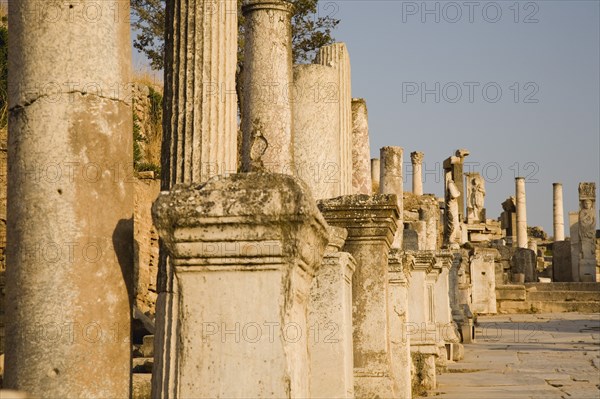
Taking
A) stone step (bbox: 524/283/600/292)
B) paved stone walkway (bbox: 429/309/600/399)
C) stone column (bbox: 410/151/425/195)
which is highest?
stone column (bbox: 410/151/425/195)

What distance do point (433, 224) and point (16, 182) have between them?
1812cm

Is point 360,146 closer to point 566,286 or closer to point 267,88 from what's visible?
point 267,88

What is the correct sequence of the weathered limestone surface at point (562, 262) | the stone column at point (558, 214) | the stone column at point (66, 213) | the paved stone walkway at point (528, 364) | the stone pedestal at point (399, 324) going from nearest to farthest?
the stone column at point (66, 213) → the stone pedestal at point (399, 324) → the paved stone walkway at point (528, 364) → the weathered limestone surface at point (562, 262) → the stone column at point (558, 214)

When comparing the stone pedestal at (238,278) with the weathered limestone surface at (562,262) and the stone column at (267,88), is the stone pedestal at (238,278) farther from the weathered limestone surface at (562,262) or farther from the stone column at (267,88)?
the weathered limestone surface at (562,262)

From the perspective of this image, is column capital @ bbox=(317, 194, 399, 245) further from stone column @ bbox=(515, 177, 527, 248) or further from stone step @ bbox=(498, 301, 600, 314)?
stone column @ bbox=(515, 177, 527, 248)

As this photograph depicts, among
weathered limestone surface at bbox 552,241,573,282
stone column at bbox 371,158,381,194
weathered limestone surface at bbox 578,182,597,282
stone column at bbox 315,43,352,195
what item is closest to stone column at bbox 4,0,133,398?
stone column at bbox 315,43,352,195

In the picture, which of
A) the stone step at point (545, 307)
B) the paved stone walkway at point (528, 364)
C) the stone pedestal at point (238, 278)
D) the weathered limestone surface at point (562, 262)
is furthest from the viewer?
the weathered limestone surface at point (562, 262)

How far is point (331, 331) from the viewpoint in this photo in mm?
6348

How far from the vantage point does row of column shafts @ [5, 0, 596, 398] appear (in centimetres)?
393

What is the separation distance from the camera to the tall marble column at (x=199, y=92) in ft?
19.9

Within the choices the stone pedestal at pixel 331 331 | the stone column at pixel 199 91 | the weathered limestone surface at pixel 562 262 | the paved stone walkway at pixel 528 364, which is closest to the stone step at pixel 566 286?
the weathered limestone surface at pixel 562 262

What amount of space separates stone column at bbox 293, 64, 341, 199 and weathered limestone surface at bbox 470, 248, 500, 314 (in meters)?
20.9

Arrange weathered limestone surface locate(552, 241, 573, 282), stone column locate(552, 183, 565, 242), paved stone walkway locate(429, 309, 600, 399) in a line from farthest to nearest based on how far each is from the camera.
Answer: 1. stone column locate(552, 183, 565, 242)
2. weathered limestone surface locate(552, 241, 573, 282)
3. paved stone walkway locate(429, 309, 600, 399)

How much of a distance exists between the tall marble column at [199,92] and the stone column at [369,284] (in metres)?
2.11
